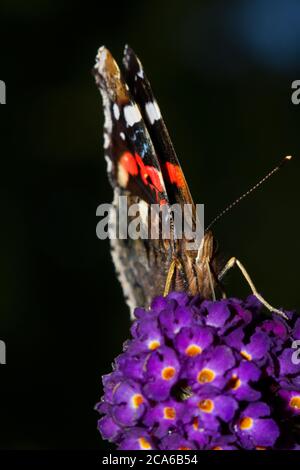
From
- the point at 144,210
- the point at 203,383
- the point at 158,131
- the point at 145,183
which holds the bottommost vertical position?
the point at 203,383

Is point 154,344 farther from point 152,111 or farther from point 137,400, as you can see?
point 152,111

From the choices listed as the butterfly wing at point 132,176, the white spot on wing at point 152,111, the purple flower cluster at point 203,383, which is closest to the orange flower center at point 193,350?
the purple flower cluster at point 203,383

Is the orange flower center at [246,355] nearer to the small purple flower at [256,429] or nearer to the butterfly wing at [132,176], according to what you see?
the small purple flower at [256,429]

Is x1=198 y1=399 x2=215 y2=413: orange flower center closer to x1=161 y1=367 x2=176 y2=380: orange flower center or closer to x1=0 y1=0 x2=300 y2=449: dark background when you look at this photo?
x1=161 y1=367 x2=176 y2=380: orange flower center

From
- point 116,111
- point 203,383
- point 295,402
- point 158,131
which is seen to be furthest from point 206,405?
point 116,111

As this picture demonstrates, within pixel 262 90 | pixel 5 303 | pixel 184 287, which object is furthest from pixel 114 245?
pixel 262 90

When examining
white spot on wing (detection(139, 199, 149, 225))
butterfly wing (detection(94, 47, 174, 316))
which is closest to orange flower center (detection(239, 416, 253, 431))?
butterfly wing (detection(94, 47, 174, 316))

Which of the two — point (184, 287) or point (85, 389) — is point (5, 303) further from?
point (184, 287)

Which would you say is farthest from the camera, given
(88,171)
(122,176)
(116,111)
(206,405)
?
(88,171)
